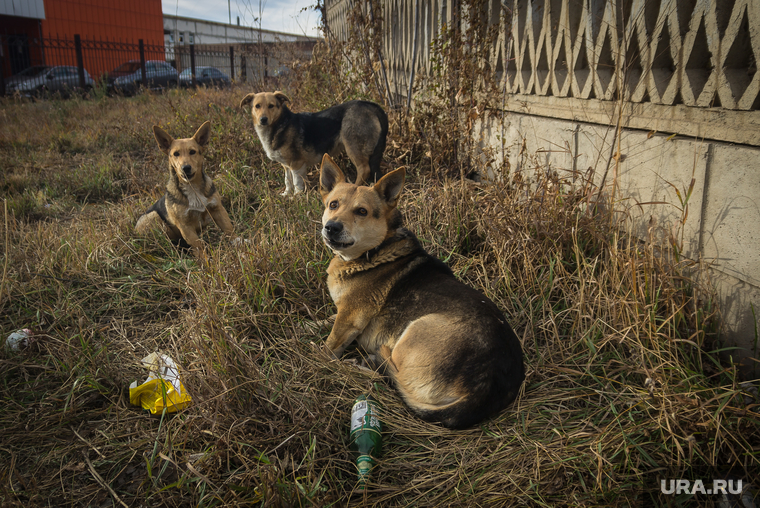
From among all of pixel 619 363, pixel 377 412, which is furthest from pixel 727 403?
pixel 377 412

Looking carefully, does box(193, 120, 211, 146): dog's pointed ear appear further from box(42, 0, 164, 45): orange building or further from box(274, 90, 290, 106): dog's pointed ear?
box(42, 0, 164, 45): orange building

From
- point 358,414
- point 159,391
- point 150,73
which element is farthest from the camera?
point 150,73

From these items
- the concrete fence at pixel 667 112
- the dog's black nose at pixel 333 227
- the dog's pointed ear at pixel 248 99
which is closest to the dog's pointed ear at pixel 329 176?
the dog's black nose at pixel 333 227

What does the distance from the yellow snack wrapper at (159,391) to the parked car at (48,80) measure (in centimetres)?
1828

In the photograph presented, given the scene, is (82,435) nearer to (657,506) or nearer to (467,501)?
(467,501)

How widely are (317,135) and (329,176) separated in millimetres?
3018

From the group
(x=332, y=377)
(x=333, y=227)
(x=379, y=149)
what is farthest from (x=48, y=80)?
(x=332, y=377)

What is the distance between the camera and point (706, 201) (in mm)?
2695

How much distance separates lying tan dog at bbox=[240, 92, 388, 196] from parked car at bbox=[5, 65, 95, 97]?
48.6 feet

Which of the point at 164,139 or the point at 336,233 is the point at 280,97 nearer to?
the point at 164,139

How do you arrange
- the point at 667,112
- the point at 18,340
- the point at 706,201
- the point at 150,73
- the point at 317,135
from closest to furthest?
1. the point at 706,201
2. the point at 667,112
3. the point at 18,340
4. the point at 317,135
5. the point at 150,73

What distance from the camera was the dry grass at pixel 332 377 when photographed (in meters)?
2.00

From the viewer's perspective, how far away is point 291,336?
3.17 m

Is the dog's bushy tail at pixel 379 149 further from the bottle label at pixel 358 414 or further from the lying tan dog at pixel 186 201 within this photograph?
the bottle label at pixel 358 414
